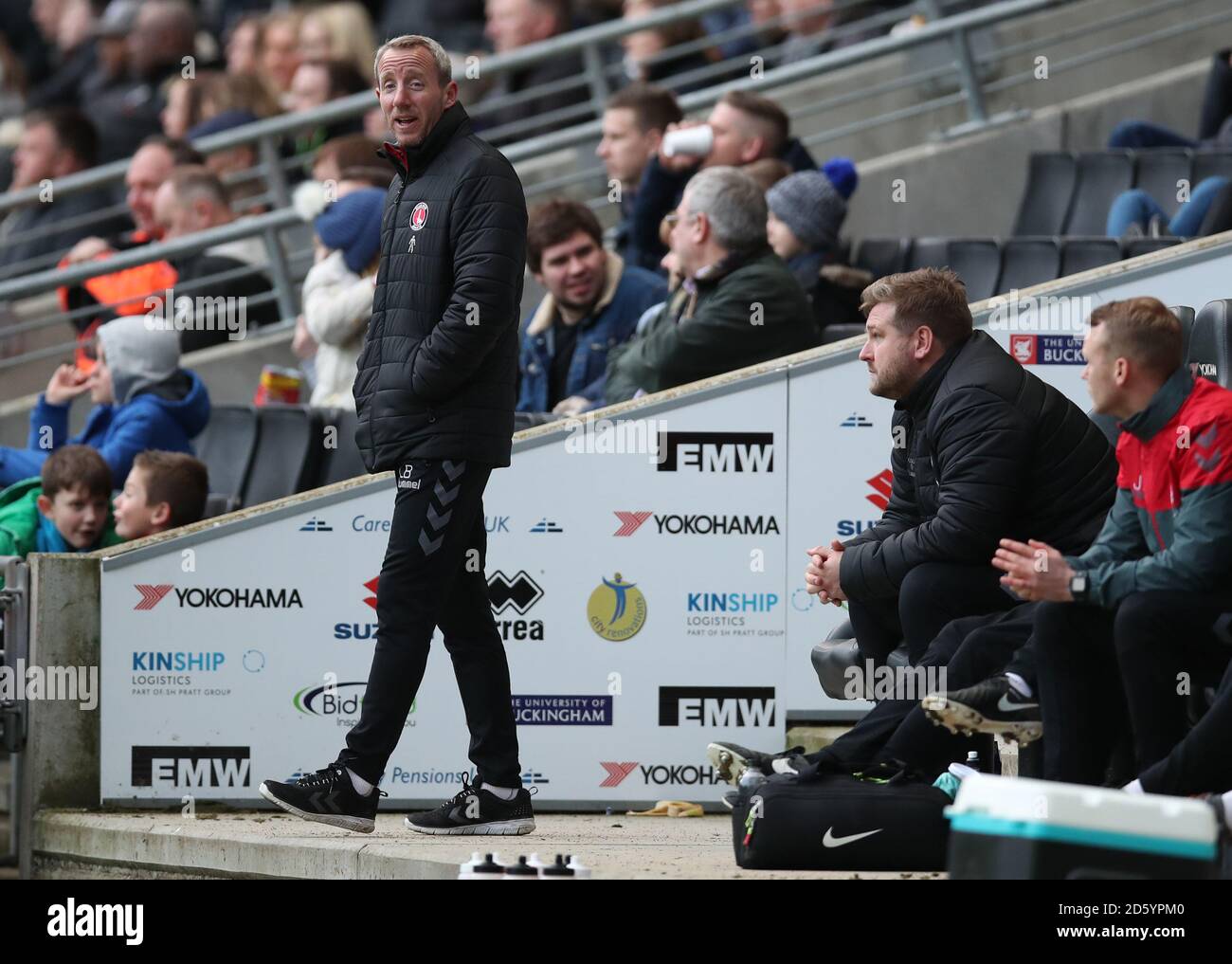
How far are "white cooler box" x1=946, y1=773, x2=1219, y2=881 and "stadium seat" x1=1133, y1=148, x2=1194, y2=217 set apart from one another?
6.15m

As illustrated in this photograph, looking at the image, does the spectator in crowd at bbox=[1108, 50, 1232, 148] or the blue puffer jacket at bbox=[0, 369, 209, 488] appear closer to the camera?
the blue puffer jacket at bbox=[0, 369, 209, 488]

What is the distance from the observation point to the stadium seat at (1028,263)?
8.81 m

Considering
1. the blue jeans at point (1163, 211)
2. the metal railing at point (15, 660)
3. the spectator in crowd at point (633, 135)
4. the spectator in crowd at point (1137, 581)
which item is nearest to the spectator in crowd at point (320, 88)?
the spectator in crowd at point (633, 135)

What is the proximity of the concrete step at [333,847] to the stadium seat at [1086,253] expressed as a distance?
2818 mm

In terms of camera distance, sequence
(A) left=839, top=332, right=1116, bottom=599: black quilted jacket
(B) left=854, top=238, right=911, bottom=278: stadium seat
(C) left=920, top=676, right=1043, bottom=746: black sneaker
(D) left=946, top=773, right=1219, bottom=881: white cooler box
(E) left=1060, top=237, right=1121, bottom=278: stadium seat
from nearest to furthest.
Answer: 1. (D) left=946, top=773, right=1219, bottom=881: white cooler box
2. (C) left=920, top=676, right=1043, bottom=746: black sneaker
3. (A) left=839, top=332, right=1116, bottom=599: black quilted jacket
4. (E) left=1060, top=237, right=1121, bottom=278: stadium seat
5. (B) left=854, top=238, right=911, bottom=278: stadium seat

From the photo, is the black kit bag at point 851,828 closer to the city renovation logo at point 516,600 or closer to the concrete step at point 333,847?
the concrete step at point 333,847

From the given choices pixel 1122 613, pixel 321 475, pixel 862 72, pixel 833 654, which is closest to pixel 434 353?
pixel 833 654

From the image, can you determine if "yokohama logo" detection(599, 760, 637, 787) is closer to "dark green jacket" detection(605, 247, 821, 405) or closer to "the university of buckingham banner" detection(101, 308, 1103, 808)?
"the university of buckingham banner" detection(101, 308, 1103, 808)

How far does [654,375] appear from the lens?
25.3 feet

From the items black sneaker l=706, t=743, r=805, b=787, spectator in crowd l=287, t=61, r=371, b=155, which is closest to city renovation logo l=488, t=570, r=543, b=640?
black sneaker l=706, t=743, r=805, b=787

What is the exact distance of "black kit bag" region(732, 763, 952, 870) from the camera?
5.50 meters
